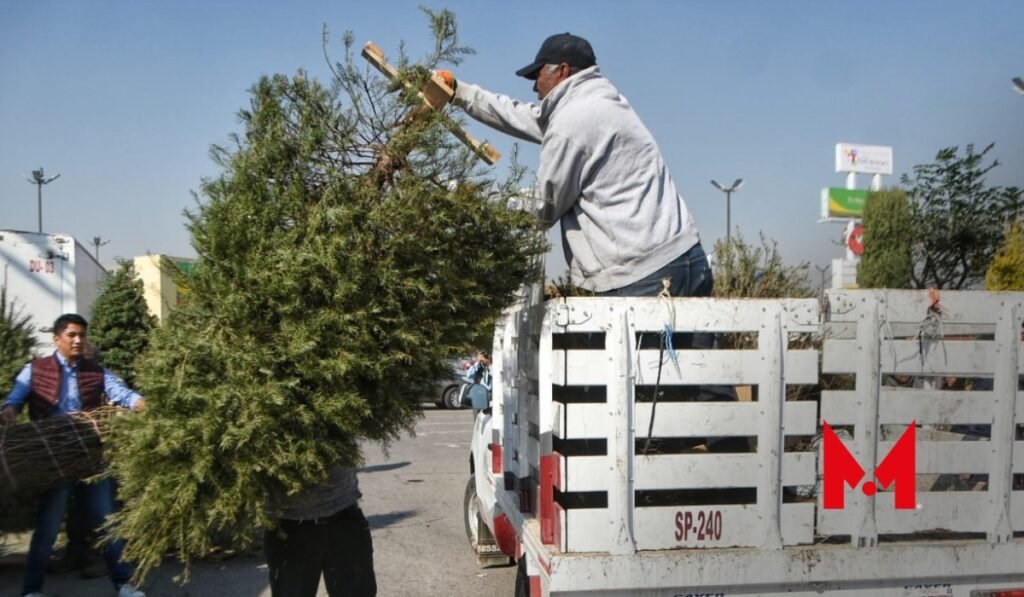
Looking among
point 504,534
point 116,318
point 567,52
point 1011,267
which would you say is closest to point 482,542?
point 504,534

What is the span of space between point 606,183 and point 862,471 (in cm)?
141

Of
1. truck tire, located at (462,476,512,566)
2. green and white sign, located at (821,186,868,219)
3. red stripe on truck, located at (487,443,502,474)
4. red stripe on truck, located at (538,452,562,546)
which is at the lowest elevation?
truck tire, located at (462,476,512,566)

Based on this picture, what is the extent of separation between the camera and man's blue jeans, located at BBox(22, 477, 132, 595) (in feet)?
16.6

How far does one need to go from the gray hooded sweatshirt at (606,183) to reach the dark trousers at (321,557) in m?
1.42

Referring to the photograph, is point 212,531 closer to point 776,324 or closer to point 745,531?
point 745,531

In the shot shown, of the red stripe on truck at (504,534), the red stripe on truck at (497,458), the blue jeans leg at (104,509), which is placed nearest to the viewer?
the red stripe on truck at (504,534)

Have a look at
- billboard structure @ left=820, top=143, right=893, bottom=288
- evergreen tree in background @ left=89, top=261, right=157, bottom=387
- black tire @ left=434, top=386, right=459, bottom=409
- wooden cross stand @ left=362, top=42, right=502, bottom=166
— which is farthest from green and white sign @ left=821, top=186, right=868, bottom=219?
wooden cross stand @ left=362, top=42, right=502, bottom=166

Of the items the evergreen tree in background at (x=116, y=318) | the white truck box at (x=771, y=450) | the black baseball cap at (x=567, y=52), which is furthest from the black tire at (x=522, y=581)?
the evergreen tree in background at (x=116, y=318)

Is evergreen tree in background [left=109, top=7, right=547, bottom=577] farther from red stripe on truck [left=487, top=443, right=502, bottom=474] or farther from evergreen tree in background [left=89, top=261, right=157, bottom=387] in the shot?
evergreen tree in background [left=89, top=261, right=157, bottom=387]

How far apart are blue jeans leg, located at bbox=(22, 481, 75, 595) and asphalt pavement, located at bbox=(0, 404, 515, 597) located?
1.26 ft

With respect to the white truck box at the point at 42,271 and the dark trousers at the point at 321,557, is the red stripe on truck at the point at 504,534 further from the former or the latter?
the white truck box at the point at 42,271

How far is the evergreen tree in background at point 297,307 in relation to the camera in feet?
8.16

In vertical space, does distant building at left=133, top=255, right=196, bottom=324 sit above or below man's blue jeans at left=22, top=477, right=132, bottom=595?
above

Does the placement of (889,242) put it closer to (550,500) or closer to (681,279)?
(681,279)
